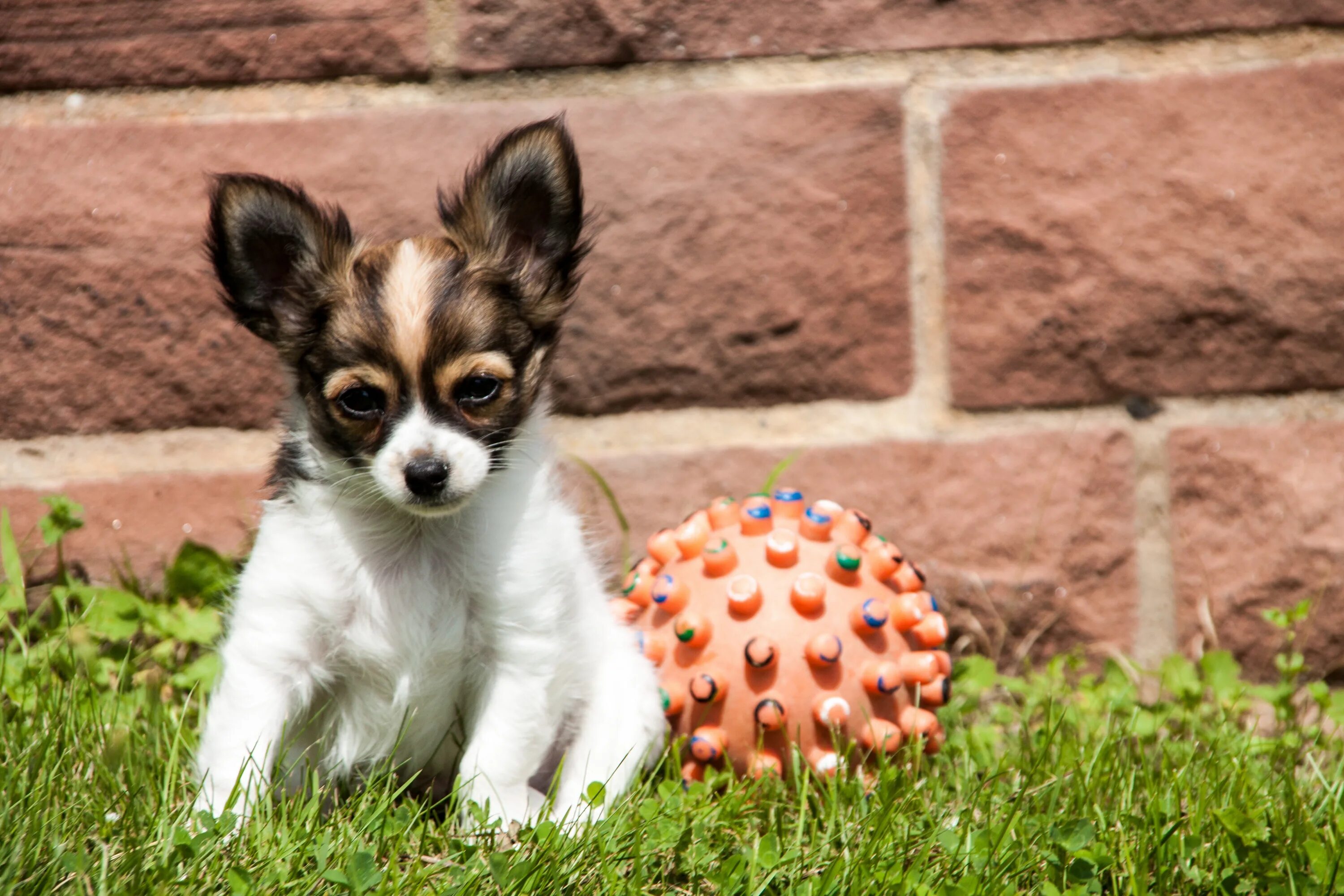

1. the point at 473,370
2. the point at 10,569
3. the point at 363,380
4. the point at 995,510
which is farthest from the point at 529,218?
the point at 10,569

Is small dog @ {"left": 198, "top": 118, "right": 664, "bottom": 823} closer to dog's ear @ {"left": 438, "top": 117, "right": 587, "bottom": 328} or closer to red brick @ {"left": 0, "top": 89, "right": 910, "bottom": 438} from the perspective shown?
dog's ear @ {"left": 438, "top": 117, "right": 587, "bottom": 328}

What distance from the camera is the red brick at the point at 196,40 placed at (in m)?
3.14

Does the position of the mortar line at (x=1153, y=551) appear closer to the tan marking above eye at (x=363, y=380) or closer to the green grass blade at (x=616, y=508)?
the green grass blade at (x=616, y=508)

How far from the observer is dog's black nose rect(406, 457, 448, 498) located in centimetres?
234

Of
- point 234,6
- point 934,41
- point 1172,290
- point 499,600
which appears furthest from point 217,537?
point 1172,290

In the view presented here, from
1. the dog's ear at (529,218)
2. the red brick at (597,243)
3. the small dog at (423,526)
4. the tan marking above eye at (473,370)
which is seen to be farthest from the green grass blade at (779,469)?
the tan marking above eye at (473,370)

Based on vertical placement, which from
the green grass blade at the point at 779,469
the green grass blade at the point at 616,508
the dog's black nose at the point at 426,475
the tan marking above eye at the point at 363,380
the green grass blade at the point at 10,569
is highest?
the tan marking above eye at the point at 363,380

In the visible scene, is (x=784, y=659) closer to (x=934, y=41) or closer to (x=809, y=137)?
(x=809, y=137)

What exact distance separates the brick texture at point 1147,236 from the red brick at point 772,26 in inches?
6.6

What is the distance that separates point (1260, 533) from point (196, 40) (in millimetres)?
3261

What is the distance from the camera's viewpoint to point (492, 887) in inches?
77.0

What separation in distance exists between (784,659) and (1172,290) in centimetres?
158

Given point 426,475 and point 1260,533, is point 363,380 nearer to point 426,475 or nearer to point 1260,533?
point 426,475

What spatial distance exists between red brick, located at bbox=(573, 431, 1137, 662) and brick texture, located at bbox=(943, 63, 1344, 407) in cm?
20
